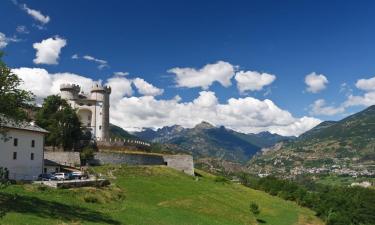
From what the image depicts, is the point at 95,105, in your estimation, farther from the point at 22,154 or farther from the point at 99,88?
the point at 22,154

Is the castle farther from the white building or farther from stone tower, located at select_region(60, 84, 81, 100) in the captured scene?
the white building

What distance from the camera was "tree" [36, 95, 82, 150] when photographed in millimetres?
94550

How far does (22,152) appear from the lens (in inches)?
2667

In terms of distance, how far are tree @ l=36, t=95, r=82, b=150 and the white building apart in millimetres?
21579

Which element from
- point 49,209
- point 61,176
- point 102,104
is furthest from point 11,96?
point 102,104

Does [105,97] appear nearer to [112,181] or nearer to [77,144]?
[77,144]

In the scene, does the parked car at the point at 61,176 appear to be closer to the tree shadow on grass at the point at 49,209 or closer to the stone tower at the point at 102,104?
the tree shadow on grass at the point at 49,209

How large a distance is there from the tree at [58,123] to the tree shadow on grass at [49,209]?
48.7m

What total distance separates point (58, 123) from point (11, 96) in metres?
57.5

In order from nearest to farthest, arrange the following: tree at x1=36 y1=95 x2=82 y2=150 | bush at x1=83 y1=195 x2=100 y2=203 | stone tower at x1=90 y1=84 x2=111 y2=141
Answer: bush at x1=83 y1=195 x2=100 y2=203 → tree at x1=36 y1=95 x2=82 y2=150 → stone tower at x1=90 y1=84 x2=111 y2=141

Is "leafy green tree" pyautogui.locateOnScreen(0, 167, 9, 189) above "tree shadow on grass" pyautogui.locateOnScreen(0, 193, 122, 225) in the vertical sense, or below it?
above

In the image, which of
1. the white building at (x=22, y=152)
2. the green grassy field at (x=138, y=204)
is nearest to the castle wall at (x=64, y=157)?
the green grassy field at (x=138, y=204)

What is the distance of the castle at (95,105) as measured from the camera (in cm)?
11369

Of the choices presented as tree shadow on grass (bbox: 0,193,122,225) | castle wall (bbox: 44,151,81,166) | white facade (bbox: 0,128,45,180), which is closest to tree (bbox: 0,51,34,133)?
tree shadow on grass (bbox: 0,193,122,225)
